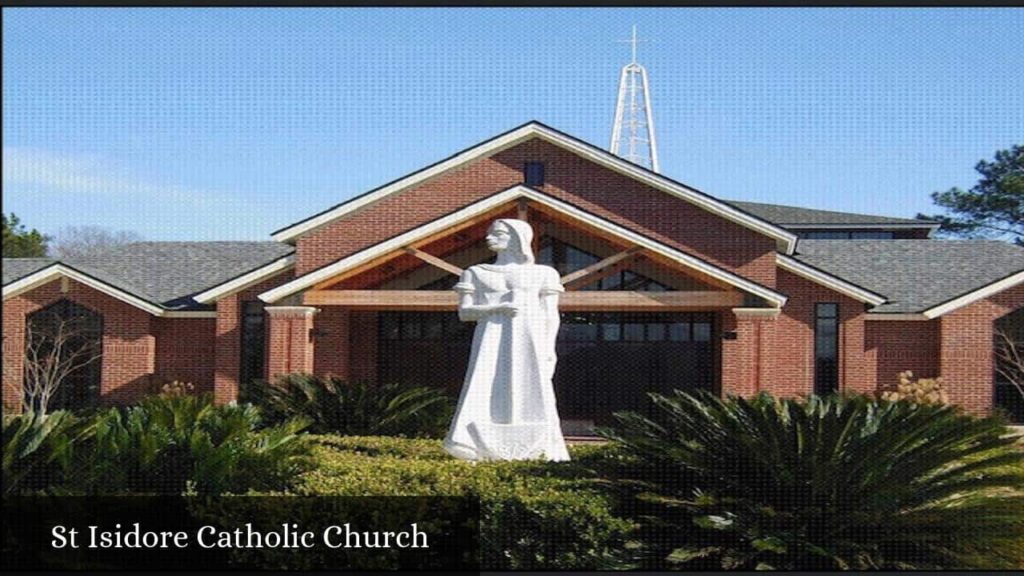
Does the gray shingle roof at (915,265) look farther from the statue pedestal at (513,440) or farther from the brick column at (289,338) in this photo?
the statue pedestal at (513,440)

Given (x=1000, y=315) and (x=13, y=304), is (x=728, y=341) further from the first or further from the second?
(x=13, y=304)

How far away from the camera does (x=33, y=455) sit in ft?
27.4

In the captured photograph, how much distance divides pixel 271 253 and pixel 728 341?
10.6 meters

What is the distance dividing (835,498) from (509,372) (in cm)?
352

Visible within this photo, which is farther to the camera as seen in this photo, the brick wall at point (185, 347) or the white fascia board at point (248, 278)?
the brick wall at point (185, 347)

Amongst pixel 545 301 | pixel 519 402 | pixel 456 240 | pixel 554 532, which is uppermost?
pixel 456 240

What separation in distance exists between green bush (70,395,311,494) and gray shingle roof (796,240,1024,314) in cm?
1389

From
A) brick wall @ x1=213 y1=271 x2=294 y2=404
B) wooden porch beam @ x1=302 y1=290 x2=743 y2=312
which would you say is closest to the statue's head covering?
wooden porch beam @ x1=302 y1=290 x2=743 y2=312

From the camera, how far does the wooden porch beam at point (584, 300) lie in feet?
58.4

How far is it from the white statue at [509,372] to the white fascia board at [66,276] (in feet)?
37.3

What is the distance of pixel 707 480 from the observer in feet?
26.0

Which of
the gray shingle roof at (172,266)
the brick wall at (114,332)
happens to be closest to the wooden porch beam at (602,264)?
the gray shingle roof at (172,266)

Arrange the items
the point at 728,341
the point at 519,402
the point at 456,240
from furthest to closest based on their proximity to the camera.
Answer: the point at 456,240
the point at 728,341
the point at 519,402

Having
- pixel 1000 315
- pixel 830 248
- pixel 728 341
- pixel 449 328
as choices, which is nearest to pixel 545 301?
pixel 728 341
